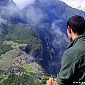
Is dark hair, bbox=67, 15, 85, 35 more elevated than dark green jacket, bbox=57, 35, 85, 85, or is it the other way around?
dark hair, bbox=67, 15, 85, 35

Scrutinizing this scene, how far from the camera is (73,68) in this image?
7.32 m

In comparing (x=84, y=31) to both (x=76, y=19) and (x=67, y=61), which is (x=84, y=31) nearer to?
(x=76, y=19)

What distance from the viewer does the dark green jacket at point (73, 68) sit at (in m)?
7.29

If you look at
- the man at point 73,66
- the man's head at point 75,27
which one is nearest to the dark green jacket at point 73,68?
the man at point 73,66

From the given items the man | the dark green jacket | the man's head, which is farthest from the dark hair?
the dark green jacket

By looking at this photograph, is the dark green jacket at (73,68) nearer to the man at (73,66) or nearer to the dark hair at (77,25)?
the man at (73,66)

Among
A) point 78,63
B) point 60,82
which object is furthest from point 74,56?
point 60,82

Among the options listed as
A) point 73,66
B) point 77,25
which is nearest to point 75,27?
point 77,25

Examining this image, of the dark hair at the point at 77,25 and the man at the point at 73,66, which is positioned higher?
the dark hair at the point at 77,25

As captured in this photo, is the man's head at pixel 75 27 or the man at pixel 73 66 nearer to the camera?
the man at pixel 73 66

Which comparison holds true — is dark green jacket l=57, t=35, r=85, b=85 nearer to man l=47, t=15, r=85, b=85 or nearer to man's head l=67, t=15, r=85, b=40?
man l=47, t=15, r=85, b=85

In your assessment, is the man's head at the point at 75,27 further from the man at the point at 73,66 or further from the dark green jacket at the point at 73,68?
the dark green jacket at the point at 73,68

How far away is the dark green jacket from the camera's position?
729 cm

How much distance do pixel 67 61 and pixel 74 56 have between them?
192 mm
